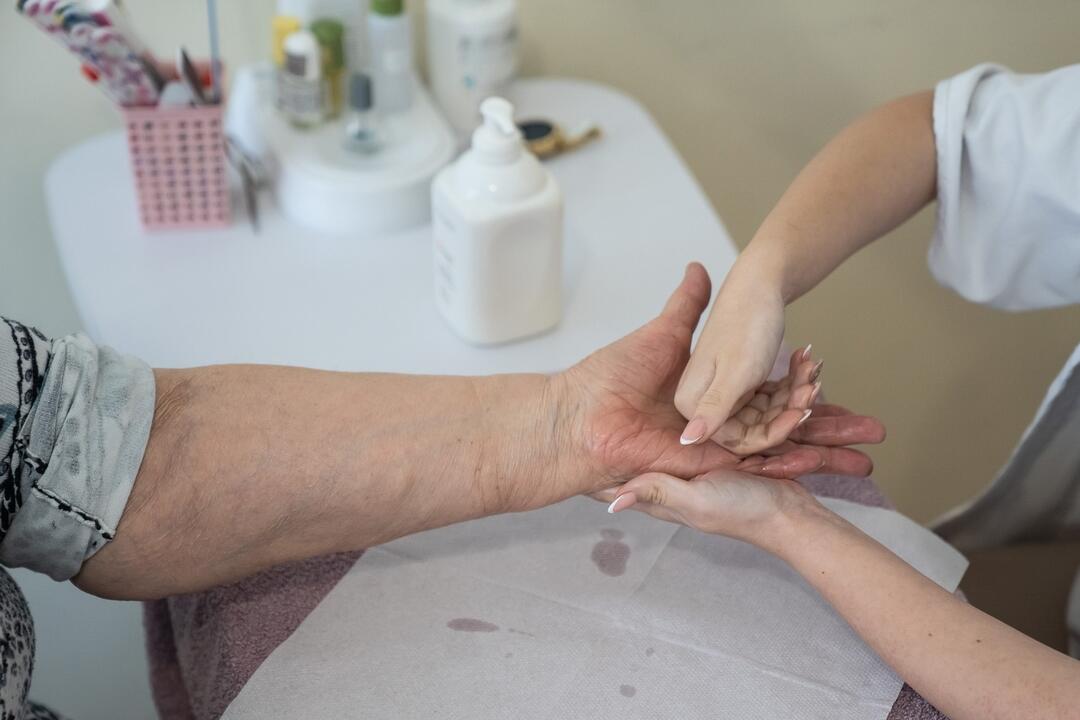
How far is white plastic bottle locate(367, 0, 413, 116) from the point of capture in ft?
3.52

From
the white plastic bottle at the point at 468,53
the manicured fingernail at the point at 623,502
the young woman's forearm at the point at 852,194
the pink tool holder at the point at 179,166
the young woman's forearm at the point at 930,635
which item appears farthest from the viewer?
the white plastic bottle at the point at 468,53

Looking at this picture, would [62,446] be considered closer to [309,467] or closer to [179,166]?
[309,467]

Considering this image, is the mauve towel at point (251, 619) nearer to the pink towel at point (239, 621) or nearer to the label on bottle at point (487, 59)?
the pink towel at point (239, 621)

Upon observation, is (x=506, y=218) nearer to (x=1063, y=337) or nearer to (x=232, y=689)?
(x=232, y=689)

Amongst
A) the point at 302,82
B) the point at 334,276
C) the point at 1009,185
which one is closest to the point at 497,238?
the point at 334,276

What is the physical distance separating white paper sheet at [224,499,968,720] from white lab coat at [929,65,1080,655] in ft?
0.87

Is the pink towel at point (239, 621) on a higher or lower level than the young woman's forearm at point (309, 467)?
lower

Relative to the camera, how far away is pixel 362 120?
1094 mm

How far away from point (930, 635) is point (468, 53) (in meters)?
0.73

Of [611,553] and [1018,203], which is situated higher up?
[1018,203]

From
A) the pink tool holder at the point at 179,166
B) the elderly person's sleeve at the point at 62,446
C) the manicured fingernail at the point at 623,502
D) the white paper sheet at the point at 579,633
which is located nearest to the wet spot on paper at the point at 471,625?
the white paper sheet at the point at 579,633

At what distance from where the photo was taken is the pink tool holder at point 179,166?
3.27ft

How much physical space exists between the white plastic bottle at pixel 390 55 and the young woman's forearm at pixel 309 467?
15.9 inches

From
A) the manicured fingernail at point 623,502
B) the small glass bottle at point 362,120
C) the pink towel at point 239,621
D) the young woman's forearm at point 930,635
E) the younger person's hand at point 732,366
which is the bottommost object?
the pink towel at point 239,621
